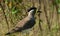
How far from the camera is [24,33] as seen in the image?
808 centimetres

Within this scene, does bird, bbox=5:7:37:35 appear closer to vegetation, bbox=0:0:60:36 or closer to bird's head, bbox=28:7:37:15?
bird's head, bbox=28:7:37:15

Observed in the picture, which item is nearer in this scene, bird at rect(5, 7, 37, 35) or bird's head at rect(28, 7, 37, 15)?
bird at rect(5, 7, 37, 35)

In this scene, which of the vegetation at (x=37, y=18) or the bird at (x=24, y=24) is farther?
the vegetation at (x=37, y=18)

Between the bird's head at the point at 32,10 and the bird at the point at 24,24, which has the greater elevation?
the bird's head at the point at 32,10

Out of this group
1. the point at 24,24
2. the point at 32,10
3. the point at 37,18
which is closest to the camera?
the point at 24,24

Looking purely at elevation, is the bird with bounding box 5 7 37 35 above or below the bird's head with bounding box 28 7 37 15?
below

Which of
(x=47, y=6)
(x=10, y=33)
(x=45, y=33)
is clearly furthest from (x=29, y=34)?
(x=47, y=6)

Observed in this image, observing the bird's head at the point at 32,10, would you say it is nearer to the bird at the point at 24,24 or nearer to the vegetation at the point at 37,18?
the bird at the point at 24,24

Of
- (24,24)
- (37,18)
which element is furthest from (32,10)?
(37,18)

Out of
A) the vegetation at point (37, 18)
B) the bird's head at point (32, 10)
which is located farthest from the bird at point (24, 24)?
the vegetation at point (37, 18)

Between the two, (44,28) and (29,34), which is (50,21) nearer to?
(44,28)

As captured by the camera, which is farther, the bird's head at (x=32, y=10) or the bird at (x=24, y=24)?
the bird's head at (x=32, y=10)

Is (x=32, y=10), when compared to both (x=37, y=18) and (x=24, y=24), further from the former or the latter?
(x=37, y=18)

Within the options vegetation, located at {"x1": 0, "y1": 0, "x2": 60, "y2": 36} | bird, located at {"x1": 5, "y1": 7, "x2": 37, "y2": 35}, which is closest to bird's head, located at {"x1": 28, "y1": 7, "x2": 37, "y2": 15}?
bird, located at {"x1": 5, "y1": 7, "x2": 37, "y2": 35}
